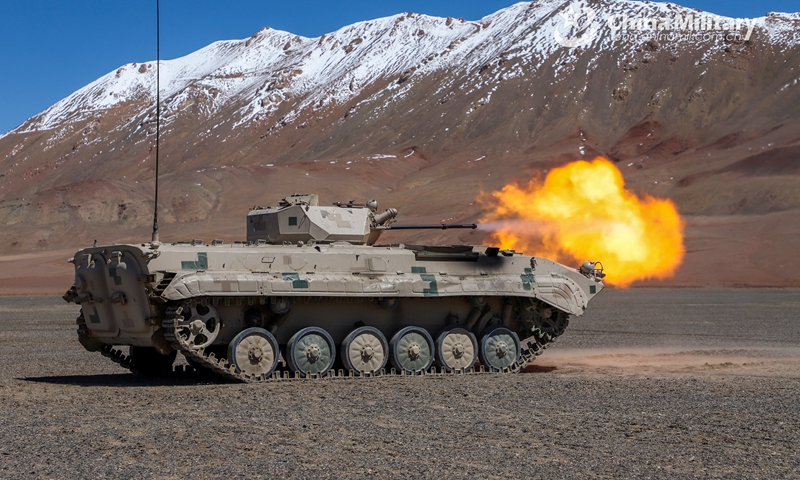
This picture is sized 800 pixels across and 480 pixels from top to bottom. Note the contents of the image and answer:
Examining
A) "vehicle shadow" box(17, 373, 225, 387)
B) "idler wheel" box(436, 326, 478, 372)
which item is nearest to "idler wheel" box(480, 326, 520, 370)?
"idler wheel" box(436, 326, 478, 372)

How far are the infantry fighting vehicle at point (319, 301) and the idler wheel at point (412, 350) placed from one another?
0.9 inches

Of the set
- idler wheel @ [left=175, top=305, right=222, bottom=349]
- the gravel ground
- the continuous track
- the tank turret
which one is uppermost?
the tank turret

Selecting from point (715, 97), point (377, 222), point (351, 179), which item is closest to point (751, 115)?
point (715, 97)

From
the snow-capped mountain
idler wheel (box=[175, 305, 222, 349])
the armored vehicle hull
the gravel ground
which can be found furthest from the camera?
the snow-capped mountain

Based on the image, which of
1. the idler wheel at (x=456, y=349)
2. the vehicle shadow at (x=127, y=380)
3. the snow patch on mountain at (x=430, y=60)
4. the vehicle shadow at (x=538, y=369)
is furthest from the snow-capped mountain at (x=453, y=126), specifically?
the vehicle shadow at (x=127, y=380)

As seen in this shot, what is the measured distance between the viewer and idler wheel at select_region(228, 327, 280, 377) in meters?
18.2

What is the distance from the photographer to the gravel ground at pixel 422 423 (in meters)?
10.8

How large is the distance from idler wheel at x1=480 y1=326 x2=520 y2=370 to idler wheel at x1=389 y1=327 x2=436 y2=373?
1240 millimetres

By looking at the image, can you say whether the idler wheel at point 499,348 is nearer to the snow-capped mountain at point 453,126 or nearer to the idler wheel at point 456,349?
the idler wheel at point 456,349

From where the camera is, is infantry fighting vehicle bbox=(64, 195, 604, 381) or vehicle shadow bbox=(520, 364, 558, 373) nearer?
infantry fighting vehicle bbox=(64, 195, 604, 381)

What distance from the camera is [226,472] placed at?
1049 cm

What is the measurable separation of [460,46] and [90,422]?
16516 cm

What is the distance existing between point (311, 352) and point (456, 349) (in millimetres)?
3046

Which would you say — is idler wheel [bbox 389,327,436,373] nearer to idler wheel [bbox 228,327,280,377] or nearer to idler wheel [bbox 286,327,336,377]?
idler wheel [bbox 286,327,336,377]
